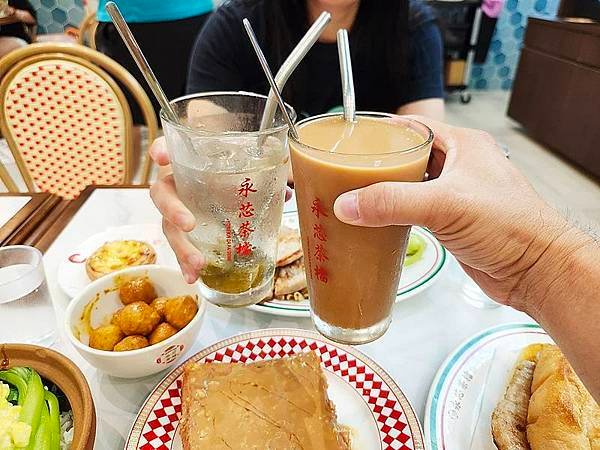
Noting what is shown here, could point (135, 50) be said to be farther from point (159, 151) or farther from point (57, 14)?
point (57, 14)

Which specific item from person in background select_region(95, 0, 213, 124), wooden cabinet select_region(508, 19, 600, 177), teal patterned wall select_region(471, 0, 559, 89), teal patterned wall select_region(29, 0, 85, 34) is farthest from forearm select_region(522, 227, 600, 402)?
teal patterned wall select_region(29, 0, 85, 34)

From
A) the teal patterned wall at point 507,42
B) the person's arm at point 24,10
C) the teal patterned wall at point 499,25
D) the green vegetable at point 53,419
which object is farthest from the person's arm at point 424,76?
the teal patterned wall at point 507,42

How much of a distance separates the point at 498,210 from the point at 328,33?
1.45 meters

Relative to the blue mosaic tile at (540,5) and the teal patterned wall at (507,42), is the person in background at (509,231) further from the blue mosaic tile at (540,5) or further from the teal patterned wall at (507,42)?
the blue mosaic tile at (540,5)

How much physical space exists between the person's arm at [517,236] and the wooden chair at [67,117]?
154cm

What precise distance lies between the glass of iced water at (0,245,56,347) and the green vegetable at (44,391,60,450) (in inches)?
11.7

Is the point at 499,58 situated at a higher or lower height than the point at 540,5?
lower

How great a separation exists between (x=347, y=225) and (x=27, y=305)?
0.75 m

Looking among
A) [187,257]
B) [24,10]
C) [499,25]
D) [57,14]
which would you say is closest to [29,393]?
[187,257]

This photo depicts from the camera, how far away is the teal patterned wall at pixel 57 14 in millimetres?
5629

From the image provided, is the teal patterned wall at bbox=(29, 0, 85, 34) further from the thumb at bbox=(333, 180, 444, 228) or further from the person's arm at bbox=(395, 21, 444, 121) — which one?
the thumb at bbox=(333, 180, 444, 228)

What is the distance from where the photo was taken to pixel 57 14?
569cm

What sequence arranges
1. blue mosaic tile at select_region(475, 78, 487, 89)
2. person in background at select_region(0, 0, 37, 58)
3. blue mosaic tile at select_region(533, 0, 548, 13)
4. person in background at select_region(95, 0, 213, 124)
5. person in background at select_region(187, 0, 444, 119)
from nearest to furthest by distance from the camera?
person in background at select_region(187, 0, 444, 119) → person in background at select_region(95, 0, 213, 124) → person in background at select_region(0, 0, 37, 58) → blue mosaic tile at select_region(533, 0, 548, 13) → blue mosaic tile at select_region(475, 78, 487, 89)

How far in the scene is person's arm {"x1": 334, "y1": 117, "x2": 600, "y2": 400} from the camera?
0.70 m
